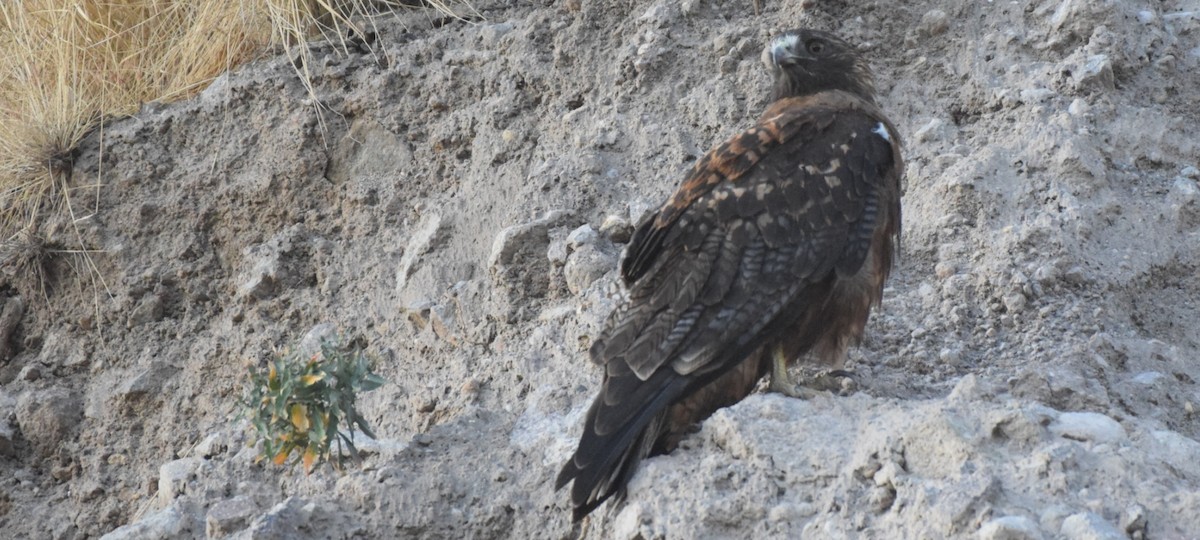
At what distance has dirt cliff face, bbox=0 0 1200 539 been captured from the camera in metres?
4.01

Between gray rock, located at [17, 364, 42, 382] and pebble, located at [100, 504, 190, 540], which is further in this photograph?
gray rock, located at [17, 364, 42, 382]

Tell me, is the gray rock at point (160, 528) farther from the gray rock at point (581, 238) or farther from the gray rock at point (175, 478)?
the gray rock at point (581, 238)

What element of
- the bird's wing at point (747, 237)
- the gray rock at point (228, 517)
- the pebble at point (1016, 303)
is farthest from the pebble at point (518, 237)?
the pebble at point (1016, 303)

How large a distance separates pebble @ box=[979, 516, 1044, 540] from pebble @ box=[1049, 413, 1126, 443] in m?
0.48

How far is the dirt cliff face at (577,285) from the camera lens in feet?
13.2

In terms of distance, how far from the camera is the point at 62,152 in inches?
274

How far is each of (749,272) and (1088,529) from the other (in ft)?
4.91

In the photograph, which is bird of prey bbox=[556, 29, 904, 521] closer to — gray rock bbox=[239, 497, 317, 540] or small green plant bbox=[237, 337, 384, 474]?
small green plant bbox=[237, 337, 384, 474]

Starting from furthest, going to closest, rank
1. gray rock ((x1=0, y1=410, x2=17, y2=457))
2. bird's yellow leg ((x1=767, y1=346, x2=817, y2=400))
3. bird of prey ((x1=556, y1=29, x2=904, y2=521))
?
1. gray rock ((x1=0, y1=410, x2=17, y2=457))
2. bird's yellow leg ((x1=767, y1=346, x2=817, y2=400))
3. bird of prey ((x1=556, y1=29, x2=904, y2=521))

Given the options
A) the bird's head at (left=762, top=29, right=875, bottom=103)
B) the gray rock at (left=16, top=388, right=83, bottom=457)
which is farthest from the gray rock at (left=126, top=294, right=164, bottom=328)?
the bird's head at (left=762, top=29, right=875, bottom=103)

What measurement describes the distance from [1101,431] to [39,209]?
506 centimetres

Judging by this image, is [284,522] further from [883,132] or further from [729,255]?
[883,132]

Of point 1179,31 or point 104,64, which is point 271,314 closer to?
point 104,64

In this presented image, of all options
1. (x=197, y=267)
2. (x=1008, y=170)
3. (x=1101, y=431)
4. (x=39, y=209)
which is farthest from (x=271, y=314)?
(x=1101, y=431)
